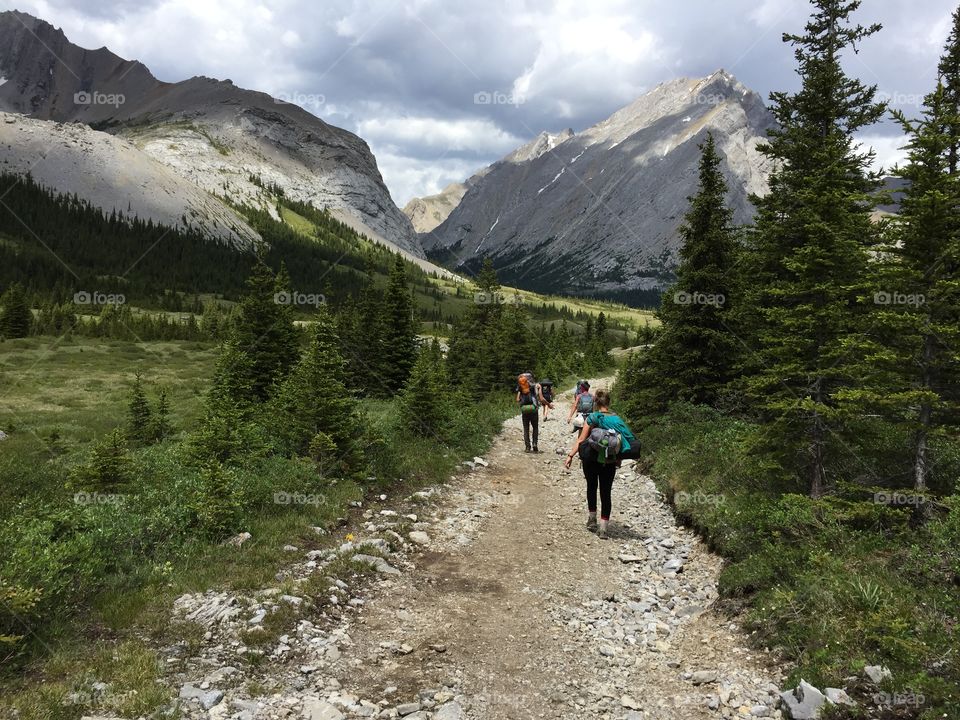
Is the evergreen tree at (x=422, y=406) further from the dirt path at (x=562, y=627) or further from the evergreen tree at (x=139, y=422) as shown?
the evergreen tree at (x=139, y=422)

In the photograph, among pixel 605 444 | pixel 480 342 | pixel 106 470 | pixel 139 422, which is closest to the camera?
pixel 605 444

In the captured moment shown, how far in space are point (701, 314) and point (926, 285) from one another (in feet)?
34.4

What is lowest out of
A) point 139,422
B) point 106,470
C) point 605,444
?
point 139,422

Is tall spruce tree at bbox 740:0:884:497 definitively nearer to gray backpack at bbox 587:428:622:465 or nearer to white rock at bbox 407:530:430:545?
gray backpack at bbox 587:428:622:465

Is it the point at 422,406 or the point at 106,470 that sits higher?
the point at 422,406

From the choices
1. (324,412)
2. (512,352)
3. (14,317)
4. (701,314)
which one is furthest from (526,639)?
A: (14,317)

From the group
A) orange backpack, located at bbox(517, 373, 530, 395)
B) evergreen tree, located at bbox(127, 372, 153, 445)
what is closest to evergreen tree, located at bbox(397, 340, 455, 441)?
orange backpack, located at bbox(517, 373, 530, 395)

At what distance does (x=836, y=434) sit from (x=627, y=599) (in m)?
5.88

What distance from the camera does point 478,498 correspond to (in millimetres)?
14219

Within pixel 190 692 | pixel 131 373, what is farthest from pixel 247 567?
pixel 131 373

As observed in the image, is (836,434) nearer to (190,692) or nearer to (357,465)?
(357,465)

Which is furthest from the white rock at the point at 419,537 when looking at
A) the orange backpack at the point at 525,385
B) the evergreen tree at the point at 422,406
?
the orange backpack at the point at 525,385

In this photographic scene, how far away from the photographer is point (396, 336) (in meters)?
34.0

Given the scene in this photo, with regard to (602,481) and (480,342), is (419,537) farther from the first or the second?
(480,342)
